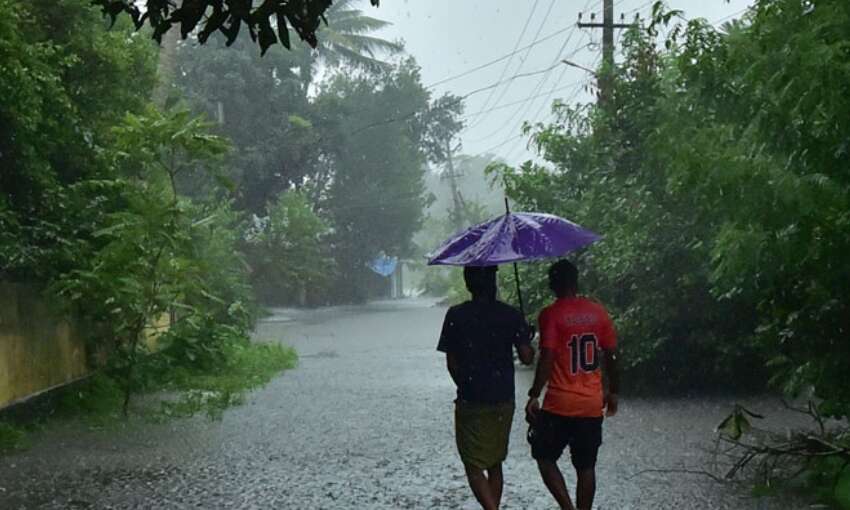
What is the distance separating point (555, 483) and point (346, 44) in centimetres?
4637

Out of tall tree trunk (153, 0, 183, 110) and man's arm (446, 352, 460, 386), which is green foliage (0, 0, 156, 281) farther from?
man's arm (446, 352, 460, 386)

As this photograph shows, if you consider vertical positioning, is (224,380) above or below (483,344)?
below

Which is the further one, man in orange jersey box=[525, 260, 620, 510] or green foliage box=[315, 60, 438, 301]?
green foliage box=[315, 60, 438, 301]

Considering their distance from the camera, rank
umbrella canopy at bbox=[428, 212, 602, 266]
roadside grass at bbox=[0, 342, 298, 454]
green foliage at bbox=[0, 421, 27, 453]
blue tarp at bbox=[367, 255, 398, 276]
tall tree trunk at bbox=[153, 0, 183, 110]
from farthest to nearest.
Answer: blue tarp at bbox=[367, 255, 398, 276]
tall tree trunk at bbox=[153, 0, 183, 110]
roadside grass at bbox=[0, 342, 298, 454]
green foliage at bbox=[0, 421, 27, 453]
umbrella canopy at bbox=[428, 212, 602, 266]

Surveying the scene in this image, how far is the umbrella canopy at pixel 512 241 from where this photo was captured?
6.29m

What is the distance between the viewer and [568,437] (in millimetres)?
6297

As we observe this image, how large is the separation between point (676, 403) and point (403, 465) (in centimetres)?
534

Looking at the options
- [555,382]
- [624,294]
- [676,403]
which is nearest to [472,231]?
[555,382]

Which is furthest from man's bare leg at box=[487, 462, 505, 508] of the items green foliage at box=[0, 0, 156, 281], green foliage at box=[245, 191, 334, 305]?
green foliage at box=[245, 191, 334, 305]

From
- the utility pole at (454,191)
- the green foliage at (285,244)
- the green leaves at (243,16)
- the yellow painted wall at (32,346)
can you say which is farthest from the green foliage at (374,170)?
the green leaves at (243,16)

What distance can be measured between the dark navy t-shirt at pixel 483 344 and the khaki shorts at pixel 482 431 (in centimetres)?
6

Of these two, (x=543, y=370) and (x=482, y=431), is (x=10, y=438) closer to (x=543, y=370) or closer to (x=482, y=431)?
(x=482, y=431)

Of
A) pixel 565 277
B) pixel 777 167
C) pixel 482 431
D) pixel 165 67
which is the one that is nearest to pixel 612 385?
pixel 565 277

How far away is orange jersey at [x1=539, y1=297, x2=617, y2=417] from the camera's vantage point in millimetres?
6172
